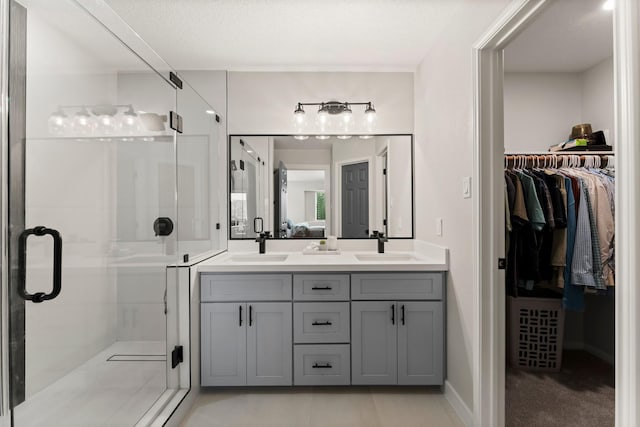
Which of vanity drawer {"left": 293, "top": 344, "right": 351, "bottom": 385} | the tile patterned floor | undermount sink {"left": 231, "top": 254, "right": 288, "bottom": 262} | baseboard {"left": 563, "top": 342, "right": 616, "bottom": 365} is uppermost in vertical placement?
undermount sink {"left": 231, "top": 254, "right": 288, "bottom": 262}

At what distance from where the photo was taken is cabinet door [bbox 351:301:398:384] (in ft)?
7.13

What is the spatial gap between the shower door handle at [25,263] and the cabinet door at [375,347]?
1.55 m

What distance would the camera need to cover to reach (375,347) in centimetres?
218

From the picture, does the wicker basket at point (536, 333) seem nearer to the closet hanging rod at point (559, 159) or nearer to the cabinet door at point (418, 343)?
the cabinet door at point (418, 343)

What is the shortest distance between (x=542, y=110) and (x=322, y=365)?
274 cm

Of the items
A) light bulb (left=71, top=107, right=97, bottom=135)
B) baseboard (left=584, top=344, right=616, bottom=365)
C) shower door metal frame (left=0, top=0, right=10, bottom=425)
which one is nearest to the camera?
shower door metal frame (left=0, top=0, right=10, bottom=425)

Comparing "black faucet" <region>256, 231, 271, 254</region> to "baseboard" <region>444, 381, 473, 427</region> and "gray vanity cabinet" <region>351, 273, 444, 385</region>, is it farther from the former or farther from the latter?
"baseboard" <region>444, 381, 473, 427</region>

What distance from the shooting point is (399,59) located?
2.62m

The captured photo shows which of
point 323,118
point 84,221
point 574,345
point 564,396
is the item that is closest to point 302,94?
point 323,118

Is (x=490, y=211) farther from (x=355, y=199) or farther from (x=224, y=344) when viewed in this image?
(x=224, y=344)

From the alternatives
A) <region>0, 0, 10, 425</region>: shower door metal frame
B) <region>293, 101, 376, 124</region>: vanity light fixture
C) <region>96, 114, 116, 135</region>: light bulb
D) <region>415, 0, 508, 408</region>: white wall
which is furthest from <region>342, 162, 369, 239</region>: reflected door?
<region>0, 0, 10, 425</region>: shower door metal frame

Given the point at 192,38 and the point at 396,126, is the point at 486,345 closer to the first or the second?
the point at 396,126

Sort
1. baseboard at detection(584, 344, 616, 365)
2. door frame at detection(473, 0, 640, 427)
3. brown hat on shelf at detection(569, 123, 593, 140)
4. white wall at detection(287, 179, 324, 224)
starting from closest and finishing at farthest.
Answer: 1. door frame at detection(473, 0, 640, 427)
2. baseboard at detection(584, 344, 616, 365)
3. brown hat on shelf at detection(569, 123, 593, 140)
4. white wall at detection(287, 179, 324, 224)

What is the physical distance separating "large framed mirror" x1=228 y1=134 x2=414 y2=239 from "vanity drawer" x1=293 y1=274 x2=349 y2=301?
2.26 feet
